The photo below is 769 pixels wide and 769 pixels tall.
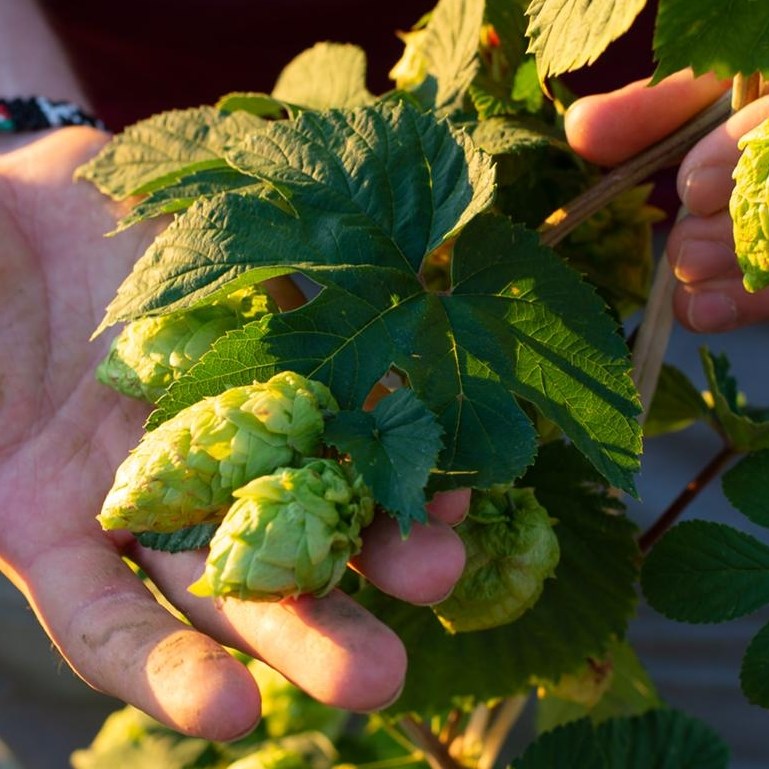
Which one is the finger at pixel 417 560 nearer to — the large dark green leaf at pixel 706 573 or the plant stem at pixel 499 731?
the large dark green leaf at pixel 706 573

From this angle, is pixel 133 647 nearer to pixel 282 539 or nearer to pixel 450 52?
pixel 282 539

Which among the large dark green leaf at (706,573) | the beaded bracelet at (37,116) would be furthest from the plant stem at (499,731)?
the beaded bracelet at (37,116)

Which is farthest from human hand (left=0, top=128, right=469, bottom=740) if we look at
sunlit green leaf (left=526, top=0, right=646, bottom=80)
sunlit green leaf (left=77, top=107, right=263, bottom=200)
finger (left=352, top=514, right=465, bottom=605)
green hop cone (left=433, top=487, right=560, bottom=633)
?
sunlit green leaf (left=526, top=0, right=646, bottom=80)

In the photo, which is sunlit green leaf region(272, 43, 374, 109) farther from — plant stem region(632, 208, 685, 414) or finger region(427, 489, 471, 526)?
finger region(427, 489, 471, 526)

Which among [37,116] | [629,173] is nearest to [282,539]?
[629,173]

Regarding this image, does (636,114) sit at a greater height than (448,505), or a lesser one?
greater
